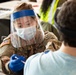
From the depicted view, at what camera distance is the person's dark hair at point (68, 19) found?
98 cm

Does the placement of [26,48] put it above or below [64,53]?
below

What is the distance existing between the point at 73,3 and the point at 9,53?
962 mm

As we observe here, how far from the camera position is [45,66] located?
1.06 metres

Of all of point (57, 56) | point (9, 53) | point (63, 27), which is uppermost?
point (63, 27)

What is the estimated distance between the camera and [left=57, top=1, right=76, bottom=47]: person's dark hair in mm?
978

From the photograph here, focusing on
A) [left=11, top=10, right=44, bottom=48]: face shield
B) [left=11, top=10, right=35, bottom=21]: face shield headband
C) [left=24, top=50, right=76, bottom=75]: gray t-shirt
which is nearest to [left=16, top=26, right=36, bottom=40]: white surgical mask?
[left=11, top=10, right=44, bottom=48]: face shield

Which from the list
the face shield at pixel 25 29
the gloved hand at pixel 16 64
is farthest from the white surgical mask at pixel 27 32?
the gloved hand at pixel 16 64

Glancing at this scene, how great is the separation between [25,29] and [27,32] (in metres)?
0.03

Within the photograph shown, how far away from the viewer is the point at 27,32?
1.81 meters

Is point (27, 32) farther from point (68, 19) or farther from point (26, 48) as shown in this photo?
point (68, 19)

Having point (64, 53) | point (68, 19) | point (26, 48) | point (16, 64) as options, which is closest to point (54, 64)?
point (64, 53)

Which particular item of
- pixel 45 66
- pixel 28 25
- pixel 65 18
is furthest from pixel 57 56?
pixel 28 25

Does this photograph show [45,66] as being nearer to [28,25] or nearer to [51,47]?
[51,47]

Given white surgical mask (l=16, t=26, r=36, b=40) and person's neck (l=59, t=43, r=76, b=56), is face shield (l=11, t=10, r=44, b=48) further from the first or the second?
person's neck (l=59, t=43, r=76, b=56)
